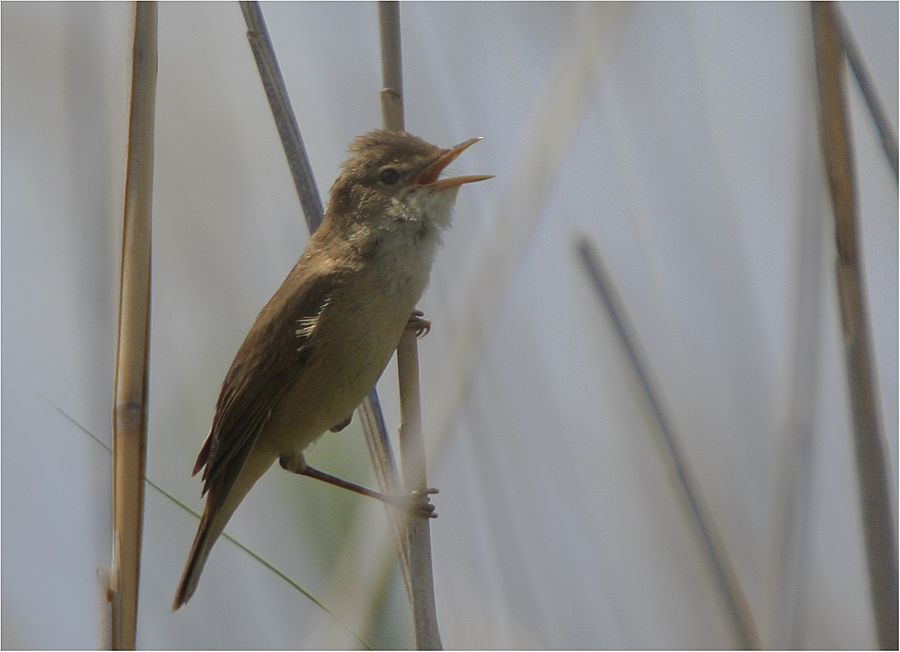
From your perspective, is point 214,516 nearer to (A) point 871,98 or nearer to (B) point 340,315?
(B) point 340,315

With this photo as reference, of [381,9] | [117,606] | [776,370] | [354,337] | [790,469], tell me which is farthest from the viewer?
[354,337]

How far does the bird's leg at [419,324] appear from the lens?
2.70 metres

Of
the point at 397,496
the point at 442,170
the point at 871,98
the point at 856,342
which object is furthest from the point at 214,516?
the point at 871,98

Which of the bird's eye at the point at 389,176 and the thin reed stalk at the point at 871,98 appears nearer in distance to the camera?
the thin reed stalk at the point at 871,98

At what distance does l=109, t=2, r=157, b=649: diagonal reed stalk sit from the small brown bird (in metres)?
0.69

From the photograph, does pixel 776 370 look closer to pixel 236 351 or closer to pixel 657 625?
pixel 657 625

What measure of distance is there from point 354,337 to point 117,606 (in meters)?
1.05

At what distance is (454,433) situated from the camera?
2.25 meters

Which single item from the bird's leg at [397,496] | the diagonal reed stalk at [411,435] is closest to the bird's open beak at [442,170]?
the diagonal reed stalk at [411,435]

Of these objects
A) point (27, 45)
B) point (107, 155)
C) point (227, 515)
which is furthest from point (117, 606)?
point (27, 45)

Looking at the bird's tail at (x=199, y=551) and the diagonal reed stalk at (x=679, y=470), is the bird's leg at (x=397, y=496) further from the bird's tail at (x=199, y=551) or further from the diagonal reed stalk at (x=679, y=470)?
the diagonal reed stalk at (x=679, y=470)

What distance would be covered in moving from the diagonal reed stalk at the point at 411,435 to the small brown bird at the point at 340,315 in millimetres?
169

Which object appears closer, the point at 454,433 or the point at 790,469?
the point at 790,469

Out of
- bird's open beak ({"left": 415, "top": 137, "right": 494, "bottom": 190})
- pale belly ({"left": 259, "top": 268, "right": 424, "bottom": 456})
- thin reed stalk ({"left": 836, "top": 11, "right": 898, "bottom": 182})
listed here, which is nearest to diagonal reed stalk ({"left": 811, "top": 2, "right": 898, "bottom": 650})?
thin reed stalk ({"left": 836, "top": 11, "right": 898, "bottom": 182})
